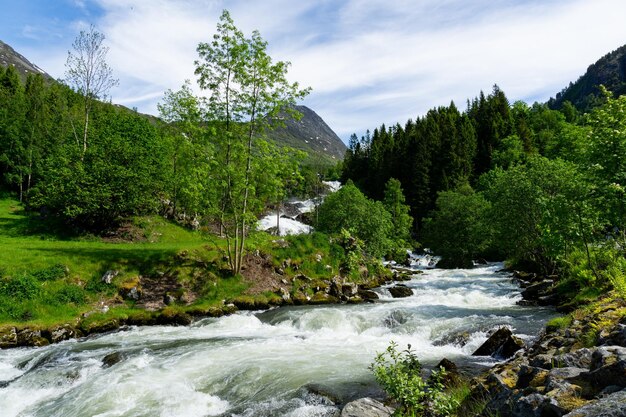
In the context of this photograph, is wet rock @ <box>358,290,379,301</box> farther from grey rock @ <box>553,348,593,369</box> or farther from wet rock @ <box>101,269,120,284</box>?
grey rock @ <box>553,348,593,369</box>

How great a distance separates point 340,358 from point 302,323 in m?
6.40

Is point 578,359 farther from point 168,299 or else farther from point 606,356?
point 168,299

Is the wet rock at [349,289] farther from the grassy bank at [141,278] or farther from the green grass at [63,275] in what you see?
the green grass at [63,275]

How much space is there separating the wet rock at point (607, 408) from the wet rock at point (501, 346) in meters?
9.89

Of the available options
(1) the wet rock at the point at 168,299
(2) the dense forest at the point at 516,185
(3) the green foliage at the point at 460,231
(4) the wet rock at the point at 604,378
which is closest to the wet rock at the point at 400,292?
(2) the dense forest at the point at 516,185

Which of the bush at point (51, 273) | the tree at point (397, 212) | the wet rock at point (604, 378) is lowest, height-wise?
the bush at point (51, 273)

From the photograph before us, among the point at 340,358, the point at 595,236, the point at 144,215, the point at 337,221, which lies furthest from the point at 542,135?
the point at 340,358

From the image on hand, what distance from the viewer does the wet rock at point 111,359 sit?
46.9ft

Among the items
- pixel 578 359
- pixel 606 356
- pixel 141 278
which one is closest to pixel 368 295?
pixel 141 278

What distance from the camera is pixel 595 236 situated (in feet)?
71.9

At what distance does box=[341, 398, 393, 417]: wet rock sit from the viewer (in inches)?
342

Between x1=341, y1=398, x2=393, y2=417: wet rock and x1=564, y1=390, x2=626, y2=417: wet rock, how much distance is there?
4562mm

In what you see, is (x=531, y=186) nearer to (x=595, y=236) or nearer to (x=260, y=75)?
(x=595, y=236)

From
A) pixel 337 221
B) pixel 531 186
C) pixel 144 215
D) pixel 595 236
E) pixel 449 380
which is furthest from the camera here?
pixel 337 221
